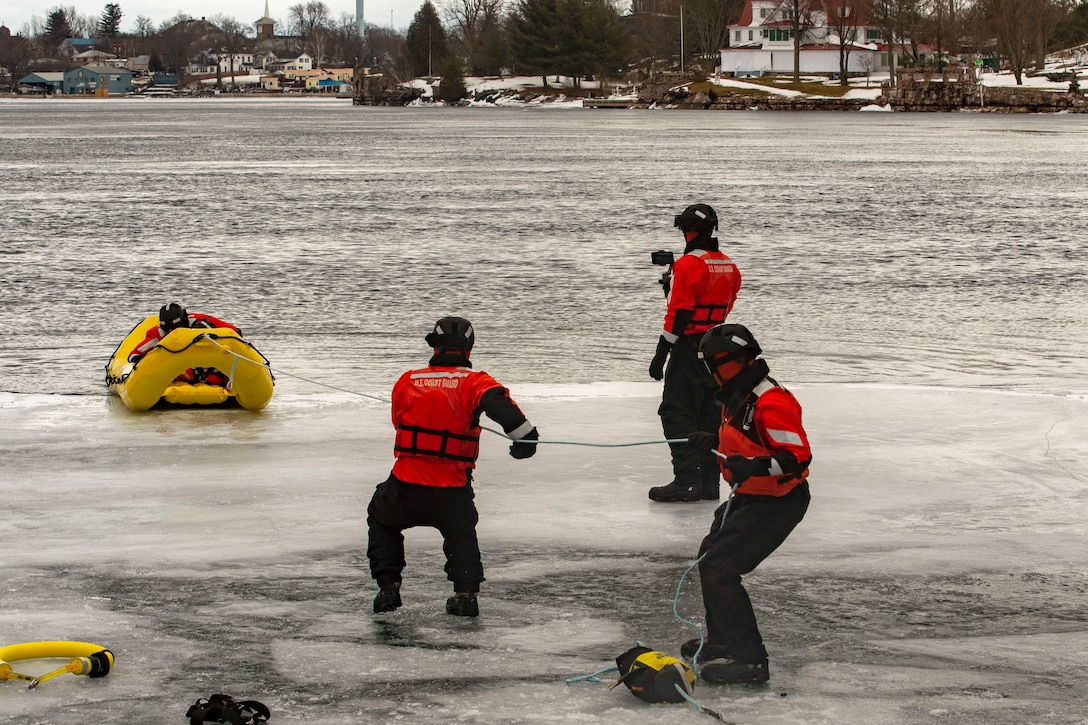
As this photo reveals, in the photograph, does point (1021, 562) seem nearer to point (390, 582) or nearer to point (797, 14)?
point (390, 582)

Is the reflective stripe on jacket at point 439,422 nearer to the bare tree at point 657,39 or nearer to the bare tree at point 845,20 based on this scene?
the bare tree at point 845,20

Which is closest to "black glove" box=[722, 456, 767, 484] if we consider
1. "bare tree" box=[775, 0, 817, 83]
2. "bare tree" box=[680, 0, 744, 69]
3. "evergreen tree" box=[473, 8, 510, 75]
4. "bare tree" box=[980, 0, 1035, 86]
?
"bare tree" box=[980, 0, 1035, 86]

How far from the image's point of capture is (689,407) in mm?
8008

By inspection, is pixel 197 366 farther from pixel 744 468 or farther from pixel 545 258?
pixel 545 258

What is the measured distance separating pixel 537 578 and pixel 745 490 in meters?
1.67

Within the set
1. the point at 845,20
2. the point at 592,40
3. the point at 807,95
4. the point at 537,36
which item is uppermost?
the point at 537,36

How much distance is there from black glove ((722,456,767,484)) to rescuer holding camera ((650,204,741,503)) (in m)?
2.73

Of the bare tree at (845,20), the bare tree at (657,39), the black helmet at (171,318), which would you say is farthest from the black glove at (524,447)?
the bare tree at (657,39)

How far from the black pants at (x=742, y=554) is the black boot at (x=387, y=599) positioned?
4.86 feet

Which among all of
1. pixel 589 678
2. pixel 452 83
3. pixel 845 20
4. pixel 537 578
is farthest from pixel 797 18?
pixel 589 678

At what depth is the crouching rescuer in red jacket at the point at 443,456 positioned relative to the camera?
19.2 feet

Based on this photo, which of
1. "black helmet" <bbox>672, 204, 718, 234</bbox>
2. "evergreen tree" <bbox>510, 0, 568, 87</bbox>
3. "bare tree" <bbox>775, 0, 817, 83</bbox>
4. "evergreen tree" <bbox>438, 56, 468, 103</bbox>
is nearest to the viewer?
"black helmet" <bbox>672, 204, 718, 234</bbox>

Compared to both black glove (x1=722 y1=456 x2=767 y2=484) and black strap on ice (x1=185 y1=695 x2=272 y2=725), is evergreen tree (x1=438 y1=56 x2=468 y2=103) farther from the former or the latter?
black strap on ice (x1=185 y1=695 x2=272 y2=725)

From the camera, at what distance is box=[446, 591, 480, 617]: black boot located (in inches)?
241
